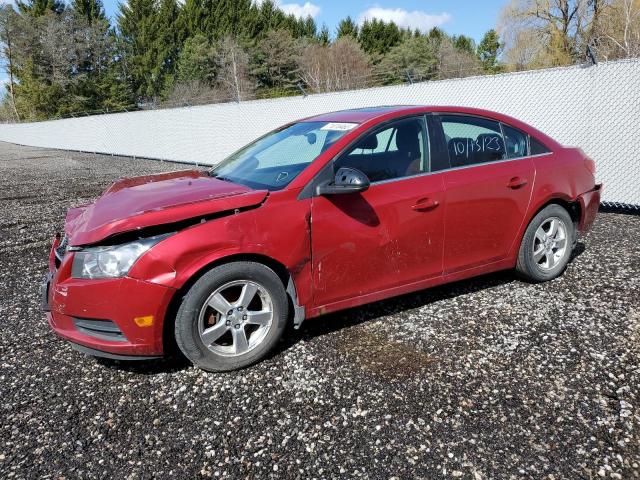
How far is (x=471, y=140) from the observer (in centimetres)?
390

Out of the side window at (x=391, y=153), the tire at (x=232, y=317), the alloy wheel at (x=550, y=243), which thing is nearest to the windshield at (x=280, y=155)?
the side window at (x=391, y=153)

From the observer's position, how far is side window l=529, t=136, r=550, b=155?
416 centimetres

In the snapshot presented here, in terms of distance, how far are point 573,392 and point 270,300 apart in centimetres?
189

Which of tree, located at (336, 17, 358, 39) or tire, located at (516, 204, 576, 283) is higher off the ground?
tree, located at (336, 17, 358, 39)

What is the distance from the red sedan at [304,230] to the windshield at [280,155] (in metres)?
0.02

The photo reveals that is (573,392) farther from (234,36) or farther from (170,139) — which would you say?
(234,36)

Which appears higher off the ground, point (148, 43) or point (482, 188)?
point (148, 43)

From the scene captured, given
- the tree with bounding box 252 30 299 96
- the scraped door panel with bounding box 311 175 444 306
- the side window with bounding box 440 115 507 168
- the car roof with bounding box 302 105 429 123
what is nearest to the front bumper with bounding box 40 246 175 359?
the scraped door panel with bounding box 311 175 444 306

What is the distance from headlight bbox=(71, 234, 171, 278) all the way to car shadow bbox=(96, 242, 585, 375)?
69cm

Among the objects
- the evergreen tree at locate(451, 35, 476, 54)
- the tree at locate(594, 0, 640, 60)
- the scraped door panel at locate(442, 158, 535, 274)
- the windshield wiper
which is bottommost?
the scraped door panel at locate(442, 158, 535, 274)

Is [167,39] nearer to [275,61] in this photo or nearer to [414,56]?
[275,61]

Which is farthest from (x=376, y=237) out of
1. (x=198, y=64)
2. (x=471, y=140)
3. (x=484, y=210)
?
(x=198, y=64)

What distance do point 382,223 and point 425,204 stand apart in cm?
39

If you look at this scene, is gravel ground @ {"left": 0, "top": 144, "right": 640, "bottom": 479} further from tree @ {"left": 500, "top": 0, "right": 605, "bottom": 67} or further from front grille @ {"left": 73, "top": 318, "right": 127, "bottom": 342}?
tree @ {"left": 500, "top": 0, "right": 605, "bottom": 67}
